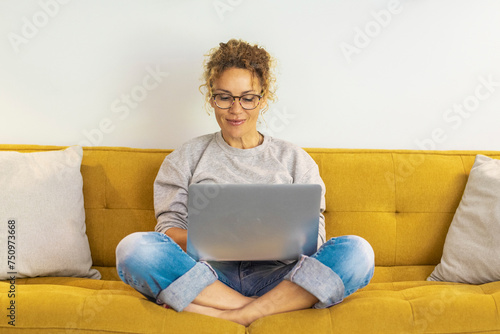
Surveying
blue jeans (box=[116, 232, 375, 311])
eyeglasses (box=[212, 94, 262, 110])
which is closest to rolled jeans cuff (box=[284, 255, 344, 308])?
blue jeans (box=[116, 232, 375, 311])

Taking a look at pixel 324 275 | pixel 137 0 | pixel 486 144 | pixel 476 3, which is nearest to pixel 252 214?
pixel 324 275

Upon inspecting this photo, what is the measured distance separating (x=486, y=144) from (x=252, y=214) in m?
1.39

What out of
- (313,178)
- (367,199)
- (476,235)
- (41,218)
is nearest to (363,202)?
(367,199)

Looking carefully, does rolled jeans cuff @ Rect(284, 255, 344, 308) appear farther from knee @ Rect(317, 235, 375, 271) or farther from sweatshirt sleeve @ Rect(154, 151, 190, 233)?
sweatshirt sleeve @ Rect(154, 151, 190, 233)

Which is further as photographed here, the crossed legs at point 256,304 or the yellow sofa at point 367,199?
the yellow sofa at point 367,199

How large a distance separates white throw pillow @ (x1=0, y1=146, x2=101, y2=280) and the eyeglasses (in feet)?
1.91

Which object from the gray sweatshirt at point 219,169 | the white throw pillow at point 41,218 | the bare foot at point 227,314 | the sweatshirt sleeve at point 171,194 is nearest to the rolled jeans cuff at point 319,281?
the bare foot at point 227,314

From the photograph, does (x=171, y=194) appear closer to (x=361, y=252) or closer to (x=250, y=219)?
(x=250, y=219)

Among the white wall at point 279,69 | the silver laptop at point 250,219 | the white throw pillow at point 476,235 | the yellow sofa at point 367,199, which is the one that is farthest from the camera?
the white wall at point 279,69

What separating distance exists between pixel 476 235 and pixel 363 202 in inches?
16.2

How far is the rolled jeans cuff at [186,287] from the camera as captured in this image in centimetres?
137

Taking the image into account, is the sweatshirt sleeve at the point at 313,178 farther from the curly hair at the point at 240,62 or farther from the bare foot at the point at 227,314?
the bare foot at the point at 227,314

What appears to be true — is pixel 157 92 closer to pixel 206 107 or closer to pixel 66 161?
pixel 206 107

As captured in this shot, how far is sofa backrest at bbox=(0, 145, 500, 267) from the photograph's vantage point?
1963 millimetres
